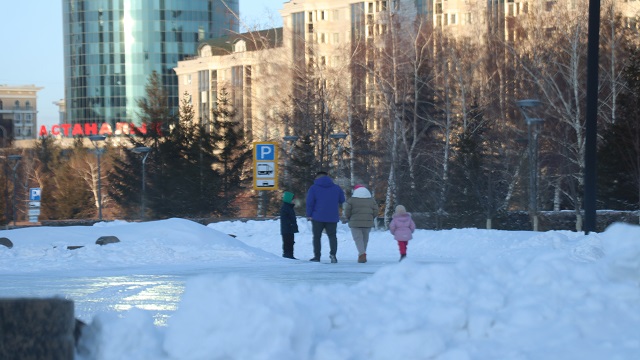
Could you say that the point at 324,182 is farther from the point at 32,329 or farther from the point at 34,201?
the point at 34,201

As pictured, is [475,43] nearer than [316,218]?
No

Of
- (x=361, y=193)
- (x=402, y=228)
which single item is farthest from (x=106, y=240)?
(x=402, y=228)

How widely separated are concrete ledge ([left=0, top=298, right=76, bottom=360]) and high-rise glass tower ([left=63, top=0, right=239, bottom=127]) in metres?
152

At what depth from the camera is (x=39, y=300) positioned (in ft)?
20.6

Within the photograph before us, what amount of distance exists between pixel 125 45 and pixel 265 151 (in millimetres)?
131923

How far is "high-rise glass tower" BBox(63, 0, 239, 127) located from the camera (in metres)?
158

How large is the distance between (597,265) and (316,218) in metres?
11.2

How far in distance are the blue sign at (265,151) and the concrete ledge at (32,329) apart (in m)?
24.8

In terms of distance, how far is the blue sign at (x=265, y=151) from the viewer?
31.2 meters

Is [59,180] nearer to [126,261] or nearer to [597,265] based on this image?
[126,261]

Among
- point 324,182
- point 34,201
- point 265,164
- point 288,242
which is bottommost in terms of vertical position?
point 34,201

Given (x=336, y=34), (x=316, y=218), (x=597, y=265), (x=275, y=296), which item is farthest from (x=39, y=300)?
(x=336, y=34)

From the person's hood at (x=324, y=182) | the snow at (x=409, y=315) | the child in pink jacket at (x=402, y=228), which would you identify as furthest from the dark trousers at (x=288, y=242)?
the snow at (x=409, y=315)

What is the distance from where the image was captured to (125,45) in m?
160
